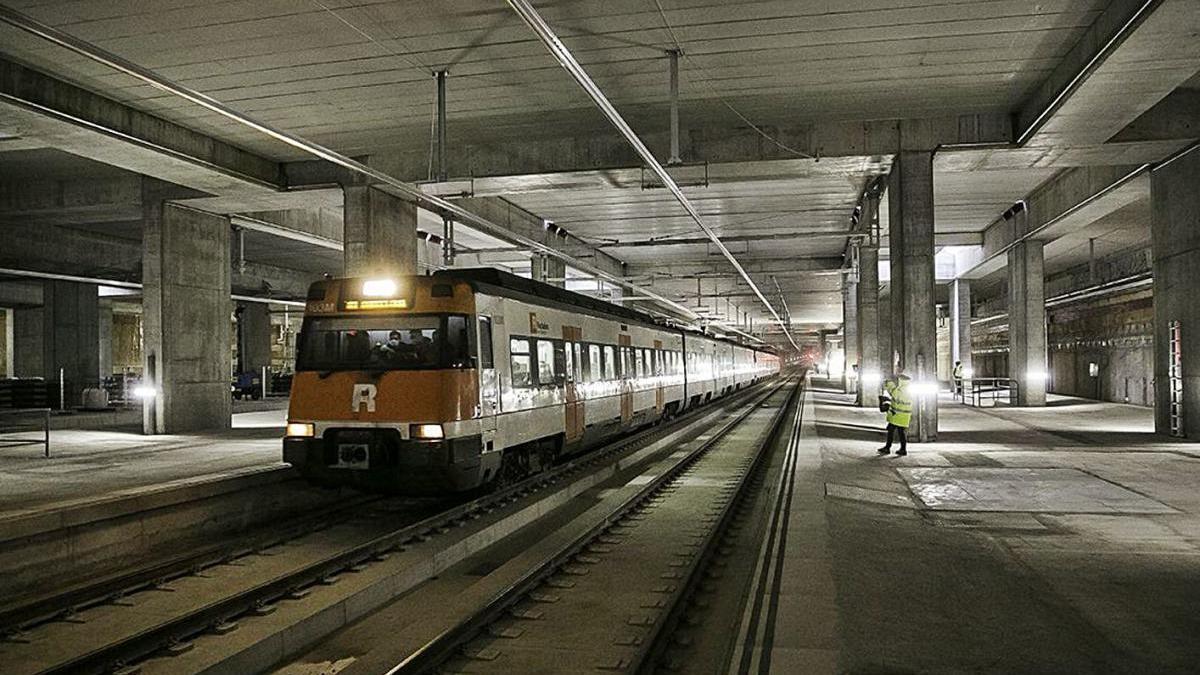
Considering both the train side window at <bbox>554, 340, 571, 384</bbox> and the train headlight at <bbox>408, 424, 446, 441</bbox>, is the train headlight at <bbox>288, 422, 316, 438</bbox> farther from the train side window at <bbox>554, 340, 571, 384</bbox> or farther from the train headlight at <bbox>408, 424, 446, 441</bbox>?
the train side window at <bbox>554, 340, 571, 384</bbox>

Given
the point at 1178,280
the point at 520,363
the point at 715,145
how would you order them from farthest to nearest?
1. the point at 1178,280
2. the point at 715,145
3. the point at 520,363

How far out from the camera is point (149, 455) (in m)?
15.2

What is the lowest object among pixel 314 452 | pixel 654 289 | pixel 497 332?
pixel 314 452

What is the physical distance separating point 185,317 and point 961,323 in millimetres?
33964

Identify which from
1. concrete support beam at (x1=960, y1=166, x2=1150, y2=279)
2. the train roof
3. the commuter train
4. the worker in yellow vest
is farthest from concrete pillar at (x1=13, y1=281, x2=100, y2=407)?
concrete support beam at (x1=960, y1=166, x2=1150, y2=279)

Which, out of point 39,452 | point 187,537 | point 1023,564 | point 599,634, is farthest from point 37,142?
point 1023,564

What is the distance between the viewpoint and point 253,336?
39.9 metres

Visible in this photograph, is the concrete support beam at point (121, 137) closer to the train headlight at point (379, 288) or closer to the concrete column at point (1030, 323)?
the train headlight at point (379, 288)

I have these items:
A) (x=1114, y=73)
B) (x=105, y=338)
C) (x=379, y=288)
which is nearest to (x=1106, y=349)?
(x=1114, y=73)

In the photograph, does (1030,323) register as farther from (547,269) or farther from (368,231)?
(368,231)

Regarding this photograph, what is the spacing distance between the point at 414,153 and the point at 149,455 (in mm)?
7997

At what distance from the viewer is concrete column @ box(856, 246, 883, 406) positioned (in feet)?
97.9

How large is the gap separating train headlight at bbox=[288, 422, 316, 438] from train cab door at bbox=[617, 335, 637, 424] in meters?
8.22

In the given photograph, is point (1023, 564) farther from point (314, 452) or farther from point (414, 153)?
point (414, 153)
